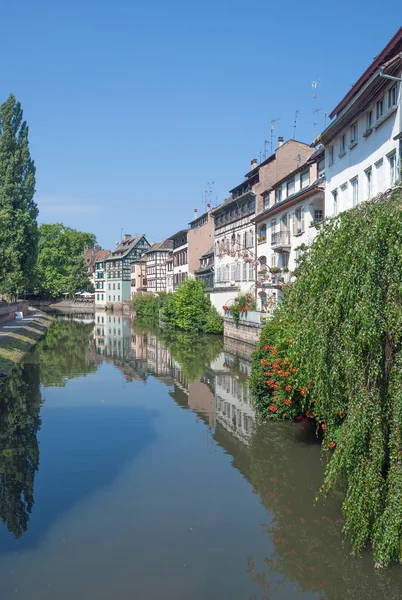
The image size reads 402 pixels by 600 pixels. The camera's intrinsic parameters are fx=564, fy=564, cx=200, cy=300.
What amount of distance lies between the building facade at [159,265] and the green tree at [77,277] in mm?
22372

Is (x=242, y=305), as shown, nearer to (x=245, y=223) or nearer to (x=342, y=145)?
(x=245, y=223)

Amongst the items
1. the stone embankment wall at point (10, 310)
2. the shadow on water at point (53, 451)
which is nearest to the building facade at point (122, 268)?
the stone embankment wall at point (10, 310)

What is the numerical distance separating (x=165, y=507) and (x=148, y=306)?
2766 inches

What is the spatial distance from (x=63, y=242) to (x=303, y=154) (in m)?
78.2

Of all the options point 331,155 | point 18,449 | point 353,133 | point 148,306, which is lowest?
point 18,449

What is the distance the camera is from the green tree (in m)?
107

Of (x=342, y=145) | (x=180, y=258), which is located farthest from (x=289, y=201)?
(x=180, y=258)

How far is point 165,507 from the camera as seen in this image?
1223cm

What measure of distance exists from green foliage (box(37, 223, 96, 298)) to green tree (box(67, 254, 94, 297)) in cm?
38

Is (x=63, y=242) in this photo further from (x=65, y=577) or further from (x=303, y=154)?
(x=65, y=577)

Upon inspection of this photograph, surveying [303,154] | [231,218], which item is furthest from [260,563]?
[231,218]

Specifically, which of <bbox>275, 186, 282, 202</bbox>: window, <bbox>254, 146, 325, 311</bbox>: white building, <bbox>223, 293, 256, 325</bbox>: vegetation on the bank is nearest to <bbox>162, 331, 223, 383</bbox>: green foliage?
<bbox>223, 293, 256, 325</bbox>: vegetation on the bank

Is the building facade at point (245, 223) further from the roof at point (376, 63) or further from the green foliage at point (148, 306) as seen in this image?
the green foliage at point (148, 306)

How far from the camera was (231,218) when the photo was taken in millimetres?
51312
